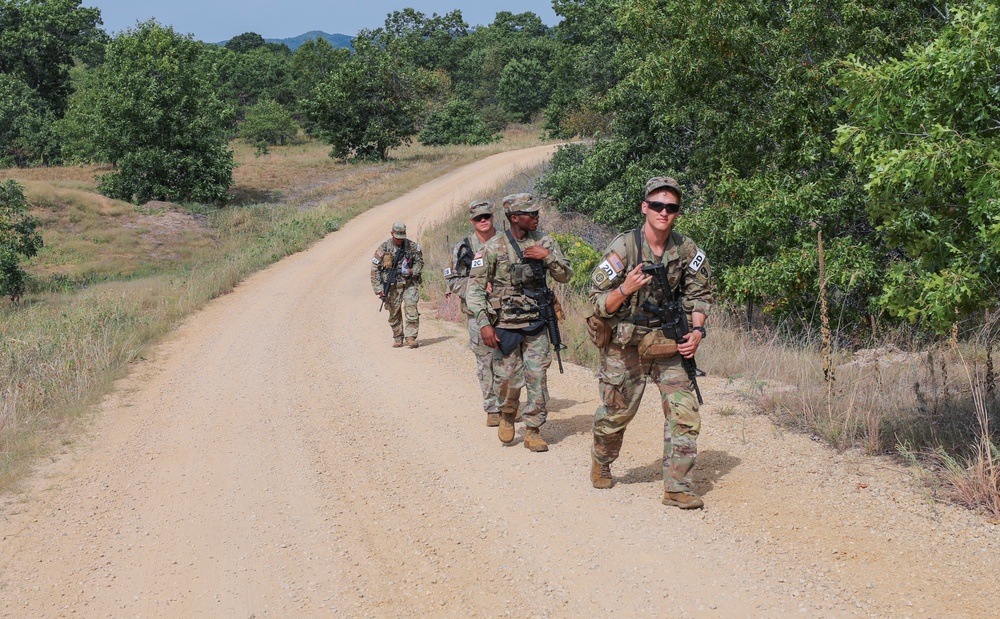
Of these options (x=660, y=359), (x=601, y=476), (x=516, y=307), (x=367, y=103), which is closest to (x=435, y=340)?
(x=516, y=307)

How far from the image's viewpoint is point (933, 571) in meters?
4.25

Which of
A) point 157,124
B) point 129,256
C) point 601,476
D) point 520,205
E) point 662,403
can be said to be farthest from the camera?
point 157,124

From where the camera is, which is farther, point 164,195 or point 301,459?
point 164,195

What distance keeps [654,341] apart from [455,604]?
78.8 inches

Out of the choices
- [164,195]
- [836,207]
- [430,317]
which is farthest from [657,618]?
[164,195]

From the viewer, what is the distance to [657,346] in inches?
201

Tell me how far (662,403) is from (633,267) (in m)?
0.95

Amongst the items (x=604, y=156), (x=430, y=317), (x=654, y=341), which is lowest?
(x=430, y=317)

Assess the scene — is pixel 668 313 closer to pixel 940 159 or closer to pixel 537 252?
pixel 537 252

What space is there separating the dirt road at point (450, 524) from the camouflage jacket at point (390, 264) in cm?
286

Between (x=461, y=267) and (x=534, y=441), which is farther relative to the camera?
(x=461, y=267)

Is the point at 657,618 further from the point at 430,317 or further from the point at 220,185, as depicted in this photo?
the point at 220,185

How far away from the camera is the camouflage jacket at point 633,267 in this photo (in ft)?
16.9

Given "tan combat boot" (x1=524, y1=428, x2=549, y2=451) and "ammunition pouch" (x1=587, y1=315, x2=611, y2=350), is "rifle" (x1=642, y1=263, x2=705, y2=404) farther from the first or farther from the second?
"tan combat boot" (x1=524, y1=428, x2=549, y2=451)
